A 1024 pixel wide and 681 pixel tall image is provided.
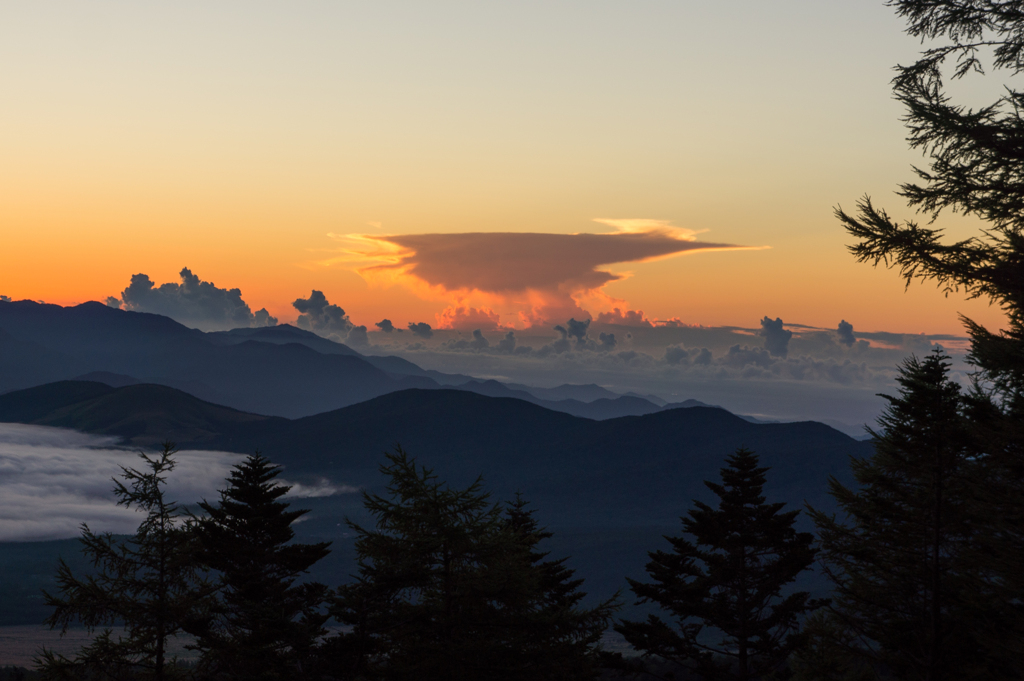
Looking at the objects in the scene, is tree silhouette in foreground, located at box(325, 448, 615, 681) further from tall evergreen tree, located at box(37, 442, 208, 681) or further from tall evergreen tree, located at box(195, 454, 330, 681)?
tall evergreen tree, located at box(195, 454, 330, 681)

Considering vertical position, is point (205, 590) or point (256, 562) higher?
point (205, 590)

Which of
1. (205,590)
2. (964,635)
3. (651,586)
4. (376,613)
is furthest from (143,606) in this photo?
(651,586)

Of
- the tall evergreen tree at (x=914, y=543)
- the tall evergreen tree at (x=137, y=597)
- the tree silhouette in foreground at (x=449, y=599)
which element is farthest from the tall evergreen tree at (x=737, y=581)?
the tall evergreen tree at (x=137, y=597)

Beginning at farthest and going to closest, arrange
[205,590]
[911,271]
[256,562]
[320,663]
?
[256,562] < [320,663] < [205,590] < [911,271]

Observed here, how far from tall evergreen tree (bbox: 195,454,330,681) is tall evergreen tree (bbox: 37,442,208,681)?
20.2ft

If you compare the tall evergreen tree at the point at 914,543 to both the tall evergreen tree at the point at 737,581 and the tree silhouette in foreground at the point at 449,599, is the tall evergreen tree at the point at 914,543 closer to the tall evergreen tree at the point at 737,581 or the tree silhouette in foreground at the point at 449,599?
the tree silhouette in foreground at the point at 449,599

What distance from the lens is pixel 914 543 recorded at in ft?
76.5

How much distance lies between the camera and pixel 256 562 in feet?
137

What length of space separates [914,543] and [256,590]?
31.2 metres

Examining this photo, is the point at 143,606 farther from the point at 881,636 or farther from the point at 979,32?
the point at 979,32

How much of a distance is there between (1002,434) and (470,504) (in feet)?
45.9

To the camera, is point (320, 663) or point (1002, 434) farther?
point (320, 663)

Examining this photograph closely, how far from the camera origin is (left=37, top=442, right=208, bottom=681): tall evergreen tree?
21062 mm

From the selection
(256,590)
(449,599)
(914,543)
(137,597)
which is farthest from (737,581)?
(137,597)
